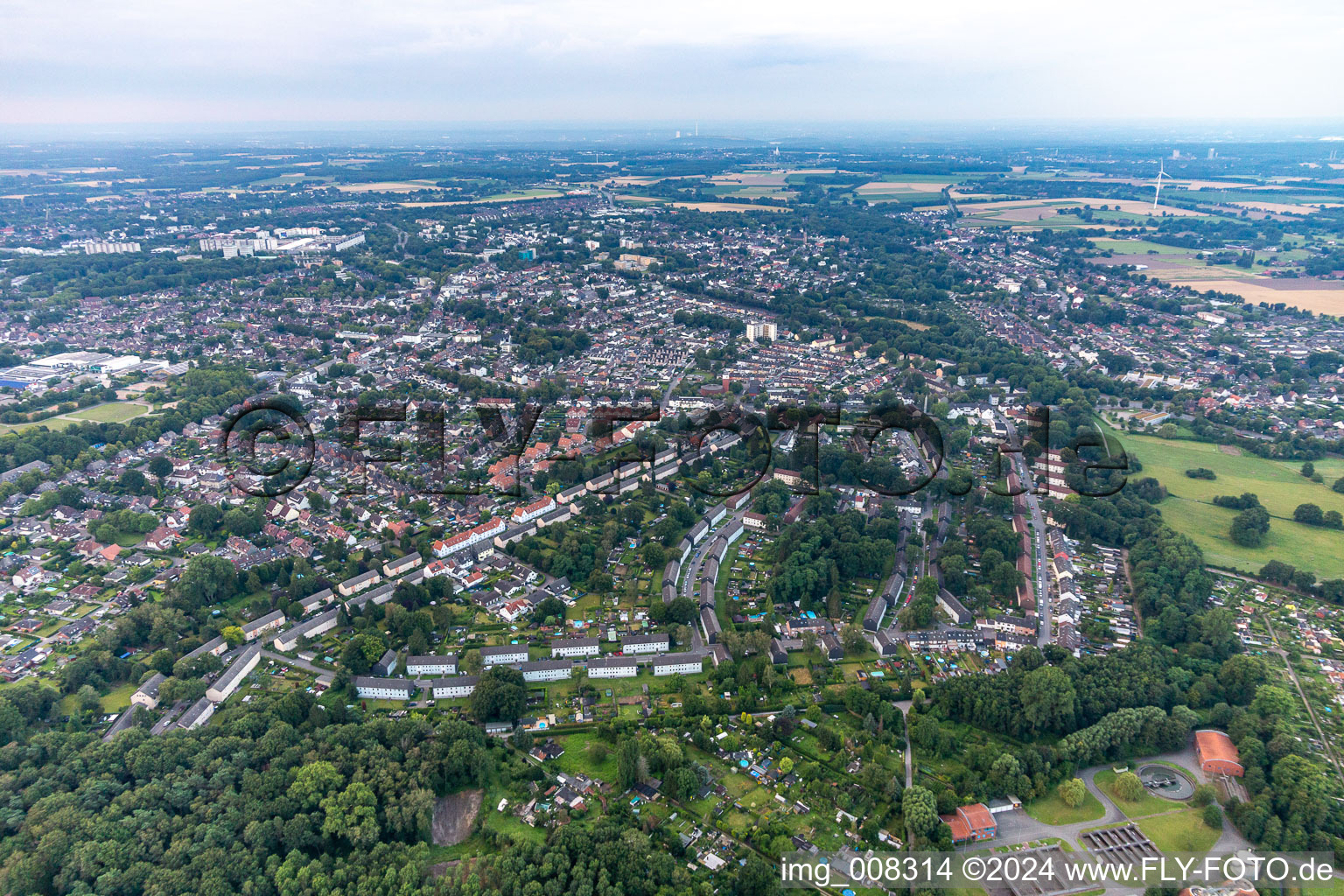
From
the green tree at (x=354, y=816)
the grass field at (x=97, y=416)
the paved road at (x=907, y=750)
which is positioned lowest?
the paved road at (x=907, y=750)

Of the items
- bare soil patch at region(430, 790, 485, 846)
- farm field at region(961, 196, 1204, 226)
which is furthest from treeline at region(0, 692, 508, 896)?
farm field at region(961, 196, 1204, 226)

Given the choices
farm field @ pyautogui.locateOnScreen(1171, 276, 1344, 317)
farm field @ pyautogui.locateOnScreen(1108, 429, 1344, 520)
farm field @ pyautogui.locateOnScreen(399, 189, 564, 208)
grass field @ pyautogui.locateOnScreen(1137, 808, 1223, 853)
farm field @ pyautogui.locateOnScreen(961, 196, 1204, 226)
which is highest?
farm field @ pyautogui.locateOnScreen(399, 189, 564, 208)

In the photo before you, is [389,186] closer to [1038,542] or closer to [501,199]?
[501,199]

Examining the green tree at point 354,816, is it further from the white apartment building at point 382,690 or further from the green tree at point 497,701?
the white apartment building at point 382,690

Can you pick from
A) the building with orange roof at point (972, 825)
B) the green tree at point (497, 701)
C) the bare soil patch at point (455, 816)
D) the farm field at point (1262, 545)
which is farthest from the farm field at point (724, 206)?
the building with orange roof at point (972, 825)

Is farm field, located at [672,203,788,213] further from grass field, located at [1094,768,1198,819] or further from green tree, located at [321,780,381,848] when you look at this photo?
green tree, located at [321,780,381,848]
